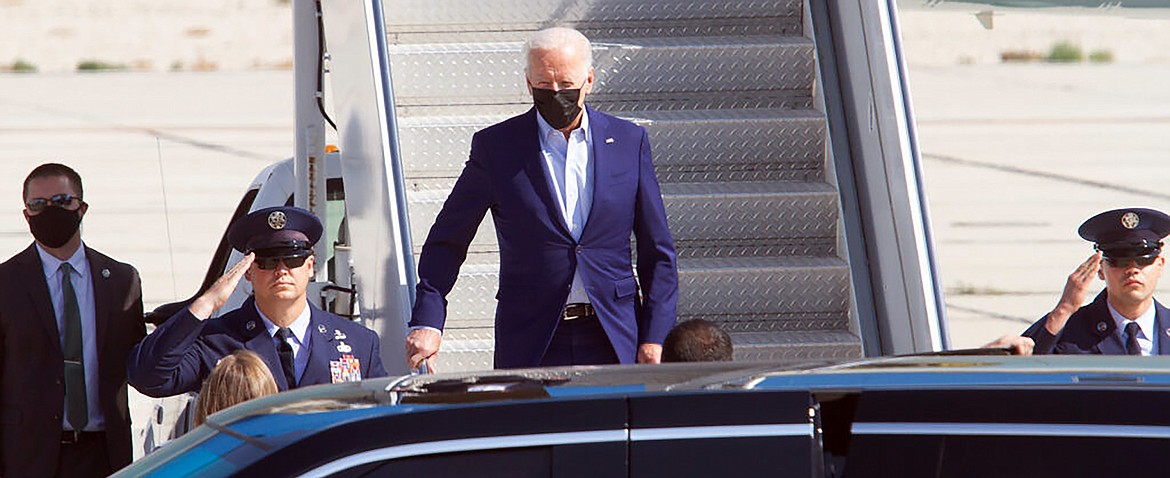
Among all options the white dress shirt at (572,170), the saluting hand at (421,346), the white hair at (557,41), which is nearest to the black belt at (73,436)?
the saluting hand at (421,346)

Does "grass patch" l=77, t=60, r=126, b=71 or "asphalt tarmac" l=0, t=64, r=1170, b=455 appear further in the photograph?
"grass patch" l=77, t=60, r=126, b=71

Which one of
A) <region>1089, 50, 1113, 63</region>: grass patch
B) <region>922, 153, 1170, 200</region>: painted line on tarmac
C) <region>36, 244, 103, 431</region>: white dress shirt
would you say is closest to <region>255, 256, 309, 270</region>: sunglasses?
<region>36, 244, 103, 431</region>: white dress shirt

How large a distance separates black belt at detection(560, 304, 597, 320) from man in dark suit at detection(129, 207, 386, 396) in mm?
618

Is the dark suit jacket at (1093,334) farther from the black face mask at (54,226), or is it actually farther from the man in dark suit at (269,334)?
the black face mask at (54,226)

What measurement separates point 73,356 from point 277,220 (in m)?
1.06

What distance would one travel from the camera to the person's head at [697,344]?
4551 mm

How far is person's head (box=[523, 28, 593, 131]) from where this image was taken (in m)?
4.87

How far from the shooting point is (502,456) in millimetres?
2461

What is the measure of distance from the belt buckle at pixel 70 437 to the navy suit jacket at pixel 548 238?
4.28ft

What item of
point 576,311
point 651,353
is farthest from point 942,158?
point 651,353

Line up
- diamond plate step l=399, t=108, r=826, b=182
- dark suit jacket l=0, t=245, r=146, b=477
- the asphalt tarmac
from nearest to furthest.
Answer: dark suit jacket l=0, t=245, r=146, b=477, diamond plate step l=399, t=108, r=826, b=182, the asphalt tarmac

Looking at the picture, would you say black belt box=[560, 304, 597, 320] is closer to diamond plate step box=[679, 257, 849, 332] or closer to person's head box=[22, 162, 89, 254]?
diamond plate step box=[679, 257, 849, 332]

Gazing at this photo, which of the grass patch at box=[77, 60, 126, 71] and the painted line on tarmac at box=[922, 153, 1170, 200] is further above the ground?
the grass patch at box=[77, 60, 126, 71]

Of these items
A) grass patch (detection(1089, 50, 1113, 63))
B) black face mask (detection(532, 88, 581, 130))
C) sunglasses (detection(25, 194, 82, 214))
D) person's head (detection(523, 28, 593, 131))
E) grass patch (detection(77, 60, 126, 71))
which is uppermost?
grass patch (detection(77, 60, 126, 71))
